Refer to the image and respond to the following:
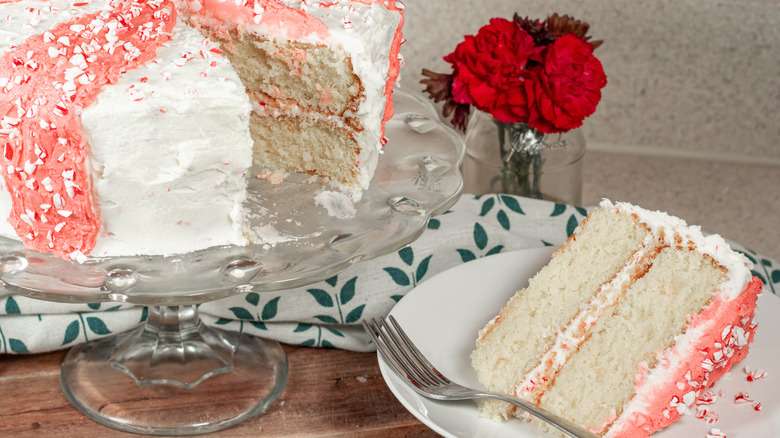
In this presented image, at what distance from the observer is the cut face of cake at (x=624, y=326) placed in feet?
3.83

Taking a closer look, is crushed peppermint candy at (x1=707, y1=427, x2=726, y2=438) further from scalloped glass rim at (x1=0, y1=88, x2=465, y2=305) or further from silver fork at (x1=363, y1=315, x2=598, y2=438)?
scalloped glass rim at (x1=0, y1=88, x2=465, y2=305)

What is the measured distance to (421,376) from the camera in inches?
47.6

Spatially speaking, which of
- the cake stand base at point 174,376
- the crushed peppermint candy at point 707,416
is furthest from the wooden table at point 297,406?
the crushed peppermint candy at point 707,416

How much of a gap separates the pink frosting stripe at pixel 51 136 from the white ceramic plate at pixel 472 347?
489 millimetres

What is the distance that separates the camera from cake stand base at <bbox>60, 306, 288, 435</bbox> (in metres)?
1.34

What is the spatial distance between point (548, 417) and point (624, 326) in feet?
0.71

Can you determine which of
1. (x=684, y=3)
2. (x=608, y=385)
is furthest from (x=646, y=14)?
(x=608, y=385)

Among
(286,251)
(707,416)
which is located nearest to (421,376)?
(286,251)

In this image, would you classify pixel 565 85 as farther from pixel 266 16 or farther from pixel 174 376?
pixel 174 376

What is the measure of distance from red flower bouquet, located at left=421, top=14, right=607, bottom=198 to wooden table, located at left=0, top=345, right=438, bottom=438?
625 mm

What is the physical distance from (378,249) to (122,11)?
2.10 feet

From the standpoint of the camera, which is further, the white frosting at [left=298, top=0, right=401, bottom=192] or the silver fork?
the white frosting at [left=298, top=0, right=401, bottom=192]

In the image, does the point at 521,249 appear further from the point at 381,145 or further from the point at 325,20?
the point at 325,20

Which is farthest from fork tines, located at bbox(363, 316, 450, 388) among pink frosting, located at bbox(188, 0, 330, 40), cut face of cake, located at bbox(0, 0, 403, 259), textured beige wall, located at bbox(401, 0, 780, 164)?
textured beige wall, located at bbox(401, 0, 780, 164)
